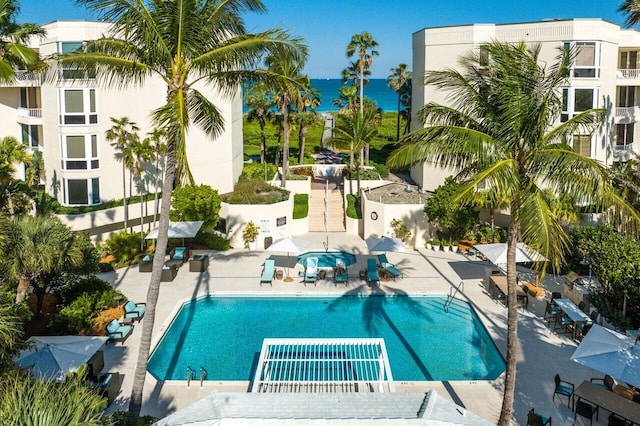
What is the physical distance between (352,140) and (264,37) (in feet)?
76.5

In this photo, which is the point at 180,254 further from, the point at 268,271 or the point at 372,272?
the point at 372,272

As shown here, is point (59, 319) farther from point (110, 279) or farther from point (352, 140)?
point (352, 140)

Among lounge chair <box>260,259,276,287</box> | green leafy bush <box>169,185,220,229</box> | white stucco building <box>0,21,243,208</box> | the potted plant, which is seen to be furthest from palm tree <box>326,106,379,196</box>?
lounge chair <box>260,259,276,287</box>

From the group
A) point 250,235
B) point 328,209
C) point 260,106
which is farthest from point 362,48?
point 250,235

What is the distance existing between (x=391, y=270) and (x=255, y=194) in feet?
34.7

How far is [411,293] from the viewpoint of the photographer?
73.0 ft

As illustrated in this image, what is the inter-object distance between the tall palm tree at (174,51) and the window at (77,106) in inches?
644

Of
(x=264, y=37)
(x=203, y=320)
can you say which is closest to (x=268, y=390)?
(x=203, y=320)

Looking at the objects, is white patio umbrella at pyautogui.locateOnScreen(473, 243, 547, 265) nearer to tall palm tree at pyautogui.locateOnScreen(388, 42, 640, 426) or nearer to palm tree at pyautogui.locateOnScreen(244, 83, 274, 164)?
tall palm tree at pyautogui.locateOnScreen(388, 42, 640, 426)

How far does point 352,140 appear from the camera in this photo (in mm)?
34781

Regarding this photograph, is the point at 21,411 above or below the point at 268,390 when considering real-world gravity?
above

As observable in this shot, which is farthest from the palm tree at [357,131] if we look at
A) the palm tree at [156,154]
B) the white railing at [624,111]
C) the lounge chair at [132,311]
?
the lounge chair at [132,311]

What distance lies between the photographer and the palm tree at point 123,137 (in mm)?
26578

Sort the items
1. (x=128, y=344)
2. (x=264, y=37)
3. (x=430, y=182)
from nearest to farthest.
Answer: (x=264, y=37) → (x=128, y=344) → (x=430, y=182)
